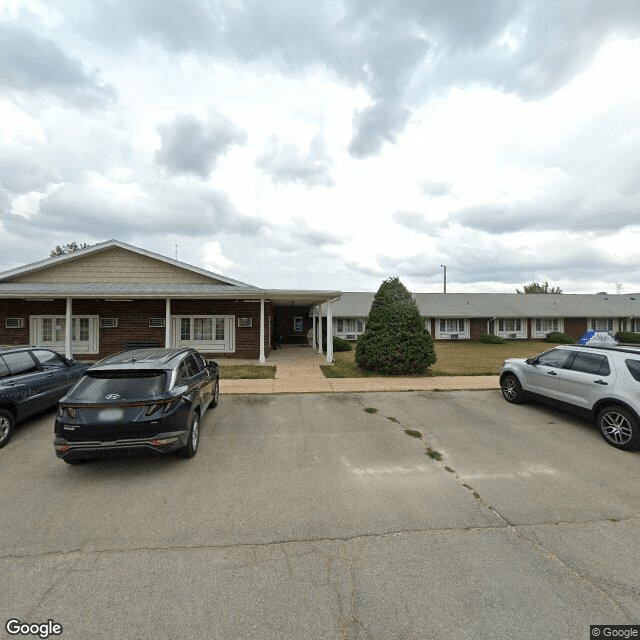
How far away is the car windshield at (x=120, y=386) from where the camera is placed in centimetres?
460

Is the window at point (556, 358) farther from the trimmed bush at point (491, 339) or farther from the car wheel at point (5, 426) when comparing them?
the trimmed bush at point (491, 339)

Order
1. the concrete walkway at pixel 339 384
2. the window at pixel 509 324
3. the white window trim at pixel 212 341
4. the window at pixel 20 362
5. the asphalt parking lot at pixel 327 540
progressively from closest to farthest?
1. the asphalt parking lot at pixel 327 540
2. the window at pixel 20 362
3. the concrete walkway at pixel 339 384
4. the white window trim at pixel 212 341
5. the window at pixel 509 324

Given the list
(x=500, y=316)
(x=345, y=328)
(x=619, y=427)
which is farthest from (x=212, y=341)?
(x=500, y=316)

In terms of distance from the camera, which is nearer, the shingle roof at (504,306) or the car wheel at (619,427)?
the car wheel at (619,427)

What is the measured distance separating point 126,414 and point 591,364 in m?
8.30

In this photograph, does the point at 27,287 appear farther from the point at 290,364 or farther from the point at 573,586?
the point at 573,586

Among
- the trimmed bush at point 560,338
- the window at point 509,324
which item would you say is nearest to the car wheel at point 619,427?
the window at point 509,324

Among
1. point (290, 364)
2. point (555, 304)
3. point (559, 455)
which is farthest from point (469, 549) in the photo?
point (555, 304)

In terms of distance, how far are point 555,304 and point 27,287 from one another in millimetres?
40804

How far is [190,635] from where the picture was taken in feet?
7.54

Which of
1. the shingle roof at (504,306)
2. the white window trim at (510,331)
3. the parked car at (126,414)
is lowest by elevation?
the parked car at (126,414)

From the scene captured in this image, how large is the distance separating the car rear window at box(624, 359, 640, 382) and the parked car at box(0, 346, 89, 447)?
10.9 metres

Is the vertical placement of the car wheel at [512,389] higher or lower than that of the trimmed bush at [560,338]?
lower

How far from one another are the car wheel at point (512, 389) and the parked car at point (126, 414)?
25.3 feet
